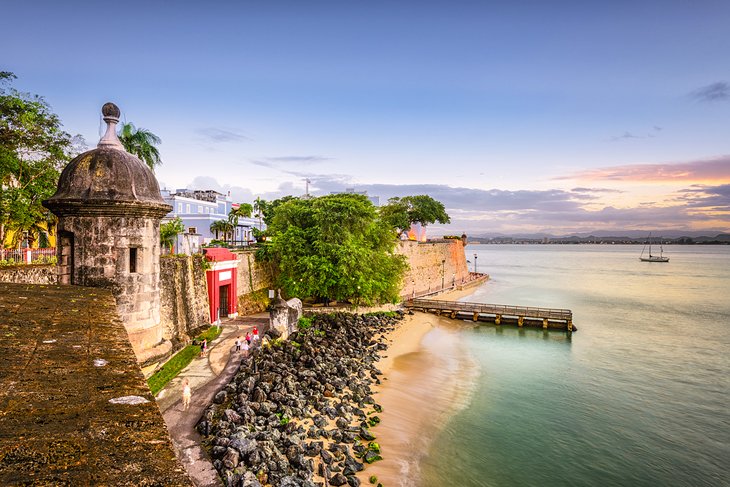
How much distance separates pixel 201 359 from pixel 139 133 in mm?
20282

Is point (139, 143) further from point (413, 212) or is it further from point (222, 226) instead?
point (413, 212)

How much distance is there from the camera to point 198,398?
624 inches

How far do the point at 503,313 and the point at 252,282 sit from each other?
2372 centimetres

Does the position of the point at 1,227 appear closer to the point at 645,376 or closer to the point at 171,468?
the point at 171,468

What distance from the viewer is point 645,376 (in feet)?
84.3

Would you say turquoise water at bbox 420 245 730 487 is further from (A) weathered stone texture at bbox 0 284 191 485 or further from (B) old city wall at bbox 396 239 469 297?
(B) old city wall at bbox 396 239 469 297

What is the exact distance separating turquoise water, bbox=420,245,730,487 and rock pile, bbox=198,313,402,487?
3149 mm

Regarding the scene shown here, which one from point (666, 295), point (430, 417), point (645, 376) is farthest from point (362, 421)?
point (666, 295)

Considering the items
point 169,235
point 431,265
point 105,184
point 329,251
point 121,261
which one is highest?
point 105,184

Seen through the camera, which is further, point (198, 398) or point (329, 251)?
point (329, 251)

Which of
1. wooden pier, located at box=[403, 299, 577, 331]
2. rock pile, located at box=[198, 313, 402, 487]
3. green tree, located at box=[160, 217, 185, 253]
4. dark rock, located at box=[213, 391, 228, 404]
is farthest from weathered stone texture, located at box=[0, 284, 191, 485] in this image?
wooden pier, located at box=[403, 299, 577, 331]

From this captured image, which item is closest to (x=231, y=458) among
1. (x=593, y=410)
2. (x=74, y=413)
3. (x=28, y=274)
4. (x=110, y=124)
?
(x=28, y=274)

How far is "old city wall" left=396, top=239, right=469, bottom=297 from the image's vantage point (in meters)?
50.6

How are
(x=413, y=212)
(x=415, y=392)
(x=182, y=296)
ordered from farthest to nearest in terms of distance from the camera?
(x=413, y=212) → (x=182, y=296) → (x=415, y=392)
